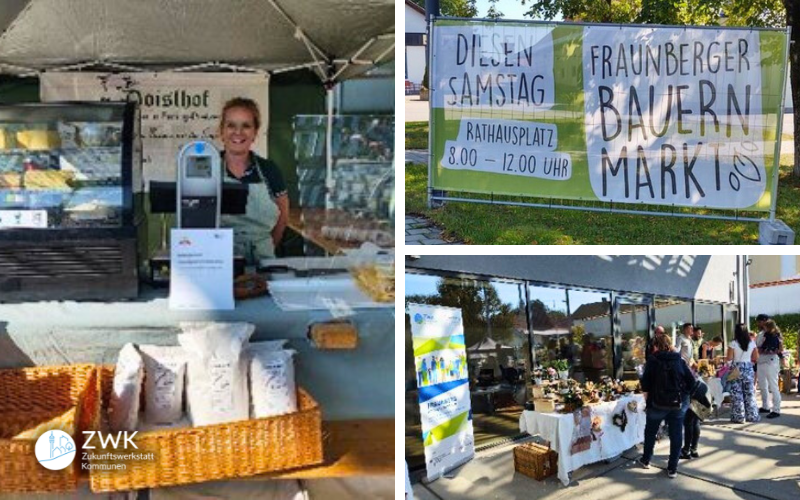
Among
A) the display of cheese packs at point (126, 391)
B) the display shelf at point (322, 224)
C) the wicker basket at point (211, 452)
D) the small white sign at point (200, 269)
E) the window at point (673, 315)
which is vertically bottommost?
the wicker basket at point (211, 452)

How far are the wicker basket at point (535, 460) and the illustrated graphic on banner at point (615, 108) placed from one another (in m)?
1.47

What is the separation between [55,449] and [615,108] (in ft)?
10.3

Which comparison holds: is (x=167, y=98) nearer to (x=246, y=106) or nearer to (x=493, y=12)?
(x=246, y=106)

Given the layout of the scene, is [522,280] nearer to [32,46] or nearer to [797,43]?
[32,46]

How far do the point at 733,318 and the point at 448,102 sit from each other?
1.83m

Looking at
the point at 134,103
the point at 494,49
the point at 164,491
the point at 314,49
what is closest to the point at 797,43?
the point at 494,49

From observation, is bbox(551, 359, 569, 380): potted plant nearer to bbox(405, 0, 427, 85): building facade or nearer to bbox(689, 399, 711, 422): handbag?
bbox(689, 399, 711, 422): handbag

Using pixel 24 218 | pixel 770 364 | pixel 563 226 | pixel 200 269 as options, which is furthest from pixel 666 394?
pixel 24 218

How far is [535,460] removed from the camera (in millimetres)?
3387

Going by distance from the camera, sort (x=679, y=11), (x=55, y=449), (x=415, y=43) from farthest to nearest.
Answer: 1. (x=679, y=11)
2. (x=415, y=43)
3. (x=55, y=449)

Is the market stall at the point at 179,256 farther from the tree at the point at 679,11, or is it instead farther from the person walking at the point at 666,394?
the tree at the point at 679,11

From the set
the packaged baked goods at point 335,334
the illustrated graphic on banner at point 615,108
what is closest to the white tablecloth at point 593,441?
the packaged baked goods at point 335,334

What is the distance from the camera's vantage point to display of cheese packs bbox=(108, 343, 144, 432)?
104 inches

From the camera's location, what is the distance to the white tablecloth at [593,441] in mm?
3420
